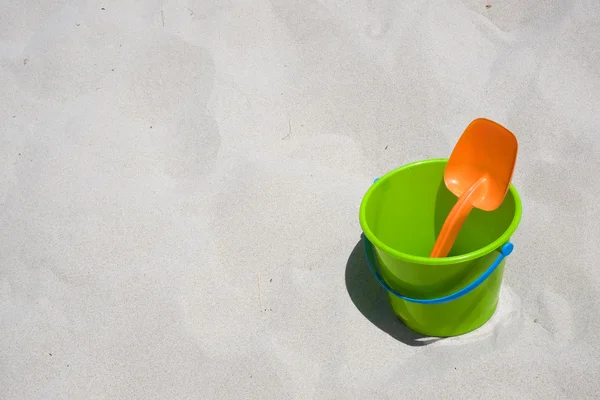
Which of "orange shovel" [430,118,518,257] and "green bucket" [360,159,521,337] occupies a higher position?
"orange shovel" [430,118,518,257]

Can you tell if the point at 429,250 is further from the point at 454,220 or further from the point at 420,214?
the point at 454,220

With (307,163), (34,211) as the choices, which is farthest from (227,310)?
(34,211)

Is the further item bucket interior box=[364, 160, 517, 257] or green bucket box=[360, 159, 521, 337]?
bucket interior box=[364, 160, 517, 257]

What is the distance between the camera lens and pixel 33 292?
1.73 meters

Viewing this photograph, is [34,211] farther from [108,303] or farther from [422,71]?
[422,71]

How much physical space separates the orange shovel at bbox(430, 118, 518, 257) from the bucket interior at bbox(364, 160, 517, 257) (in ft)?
0.11

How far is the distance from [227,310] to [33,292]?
1.54ft

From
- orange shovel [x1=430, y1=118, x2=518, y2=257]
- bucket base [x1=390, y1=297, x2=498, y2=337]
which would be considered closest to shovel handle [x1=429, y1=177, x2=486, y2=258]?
orange shovel [x1=430, y1=118, x2=518, y2=257]

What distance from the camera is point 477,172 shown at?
5.22ft

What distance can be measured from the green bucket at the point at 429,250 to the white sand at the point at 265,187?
8 centimetres

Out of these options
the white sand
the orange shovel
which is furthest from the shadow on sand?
the orange shovel

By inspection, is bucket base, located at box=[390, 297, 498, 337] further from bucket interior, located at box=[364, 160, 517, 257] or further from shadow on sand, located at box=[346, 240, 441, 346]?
bucket interior, located at box=[364, 160, 517, 257]

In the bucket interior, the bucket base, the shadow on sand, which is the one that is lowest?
the shadow on sand

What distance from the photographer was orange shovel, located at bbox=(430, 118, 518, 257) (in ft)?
5.03
